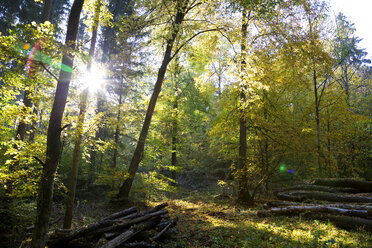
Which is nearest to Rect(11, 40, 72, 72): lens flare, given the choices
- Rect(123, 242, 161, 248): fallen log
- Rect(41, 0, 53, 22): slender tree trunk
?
Rect(123, 242, 161, 248): fallen log

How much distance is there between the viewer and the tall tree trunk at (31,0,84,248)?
4680mm

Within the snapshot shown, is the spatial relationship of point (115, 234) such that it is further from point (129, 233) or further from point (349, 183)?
point (349, 183)

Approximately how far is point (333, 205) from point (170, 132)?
12.1 meters

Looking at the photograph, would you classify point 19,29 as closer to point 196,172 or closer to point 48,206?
point 48,206

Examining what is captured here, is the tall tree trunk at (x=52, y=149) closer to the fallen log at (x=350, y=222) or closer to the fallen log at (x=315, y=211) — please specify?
the fallen log at (x=315, y=211)

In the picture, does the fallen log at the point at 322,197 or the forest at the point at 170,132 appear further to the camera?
the fallen log at the point at 322,197

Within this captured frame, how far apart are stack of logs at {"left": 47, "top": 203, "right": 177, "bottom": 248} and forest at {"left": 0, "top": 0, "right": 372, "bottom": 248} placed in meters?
0.03

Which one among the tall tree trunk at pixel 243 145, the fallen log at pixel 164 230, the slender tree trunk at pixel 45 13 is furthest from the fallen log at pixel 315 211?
the slender tree trunk at pixel 45 13

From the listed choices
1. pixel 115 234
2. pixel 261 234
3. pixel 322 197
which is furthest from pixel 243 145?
pixel 115 234

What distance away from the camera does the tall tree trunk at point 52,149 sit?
15.4 feet

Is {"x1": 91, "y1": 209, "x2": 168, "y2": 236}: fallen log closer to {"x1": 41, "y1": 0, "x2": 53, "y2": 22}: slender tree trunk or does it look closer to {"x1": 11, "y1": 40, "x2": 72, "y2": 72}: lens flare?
{"x1": 11, "y1": 40, "x2": 72, "y2": 72}: lens flare

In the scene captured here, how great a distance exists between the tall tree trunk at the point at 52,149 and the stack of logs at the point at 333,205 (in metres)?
6.86

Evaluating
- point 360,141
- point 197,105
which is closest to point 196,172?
point 197,105

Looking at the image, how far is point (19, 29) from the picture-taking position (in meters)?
4.58
